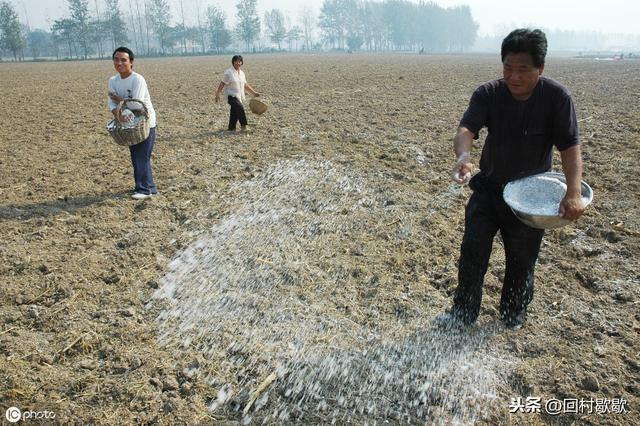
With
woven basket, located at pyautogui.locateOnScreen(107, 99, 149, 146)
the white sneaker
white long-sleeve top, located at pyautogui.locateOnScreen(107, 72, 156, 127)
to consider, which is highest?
white long-sleeve top, located at pyautogui.locateOnScreen(107, 72, 156, 127)

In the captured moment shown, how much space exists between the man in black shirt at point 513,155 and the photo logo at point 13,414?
2526 mm

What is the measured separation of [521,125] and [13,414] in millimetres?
3038

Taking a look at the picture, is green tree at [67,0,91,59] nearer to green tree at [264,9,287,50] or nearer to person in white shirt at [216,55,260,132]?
green tree at [264,9,287,50]

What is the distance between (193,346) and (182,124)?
7.53 m

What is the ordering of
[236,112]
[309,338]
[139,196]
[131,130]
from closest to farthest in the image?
[309,338] < [131,130] < [139,196] < [236,112]

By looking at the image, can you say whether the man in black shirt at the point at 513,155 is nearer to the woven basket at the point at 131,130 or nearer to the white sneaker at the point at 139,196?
the woven basket at the point at 131,130

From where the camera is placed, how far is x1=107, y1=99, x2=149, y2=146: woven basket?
4.79 meters

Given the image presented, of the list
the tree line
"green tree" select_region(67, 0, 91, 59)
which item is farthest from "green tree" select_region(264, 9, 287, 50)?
"green tree" select_region(67, 0, 91, 59)

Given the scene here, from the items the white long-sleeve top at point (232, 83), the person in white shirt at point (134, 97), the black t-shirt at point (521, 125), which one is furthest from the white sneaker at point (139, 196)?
the black t-shirt at point (521, 125)

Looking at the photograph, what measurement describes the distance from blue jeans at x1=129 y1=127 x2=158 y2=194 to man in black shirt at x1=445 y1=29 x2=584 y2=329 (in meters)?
3.67

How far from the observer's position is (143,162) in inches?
204

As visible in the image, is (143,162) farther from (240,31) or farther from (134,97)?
(240,31)

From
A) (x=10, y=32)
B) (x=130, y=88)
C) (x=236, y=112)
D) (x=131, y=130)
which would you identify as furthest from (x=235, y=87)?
(x=10, y=32)

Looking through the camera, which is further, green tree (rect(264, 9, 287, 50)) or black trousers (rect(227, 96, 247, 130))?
green tree (rect(264, 9, 287, 50))
